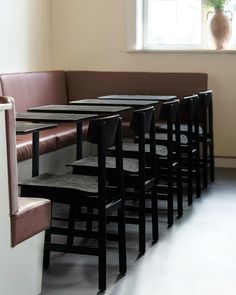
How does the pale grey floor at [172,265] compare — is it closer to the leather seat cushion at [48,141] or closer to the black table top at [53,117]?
the black table top at [53,117]

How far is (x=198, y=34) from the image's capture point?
6.51 m

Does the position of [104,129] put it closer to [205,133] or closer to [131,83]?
[205,133]

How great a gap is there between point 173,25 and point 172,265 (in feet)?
12.7

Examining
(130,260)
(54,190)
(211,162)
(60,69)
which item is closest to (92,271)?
(130,260)

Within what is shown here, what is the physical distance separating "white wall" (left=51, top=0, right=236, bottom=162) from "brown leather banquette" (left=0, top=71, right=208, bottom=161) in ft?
0.84

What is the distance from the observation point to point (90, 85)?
6383mm

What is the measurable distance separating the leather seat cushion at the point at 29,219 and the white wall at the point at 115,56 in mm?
3859

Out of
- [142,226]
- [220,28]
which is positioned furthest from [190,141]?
[220,28]

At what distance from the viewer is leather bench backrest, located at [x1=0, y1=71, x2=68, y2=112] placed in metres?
5.30

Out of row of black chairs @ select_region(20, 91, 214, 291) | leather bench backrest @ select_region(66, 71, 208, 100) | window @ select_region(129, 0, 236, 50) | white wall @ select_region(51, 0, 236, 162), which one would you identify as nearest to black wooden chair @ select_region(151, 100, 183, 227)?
row of black chairs @ select_region(20, 91, 214, 291)

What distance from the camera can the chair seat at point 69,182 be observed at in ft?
9.98

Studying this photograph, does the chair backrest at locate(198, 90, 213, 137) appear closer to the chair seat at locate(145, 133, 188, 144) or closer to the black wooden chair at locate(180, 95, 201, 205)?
the black wooden chair at locate(180, 95, 201, 205)

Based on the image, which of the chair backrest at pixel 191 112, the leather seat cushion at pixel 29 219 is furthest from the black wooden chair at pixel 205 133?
the leather seat cushion at pixel 29 219

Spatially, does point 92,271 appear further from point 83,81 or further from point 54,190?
point 83,81
